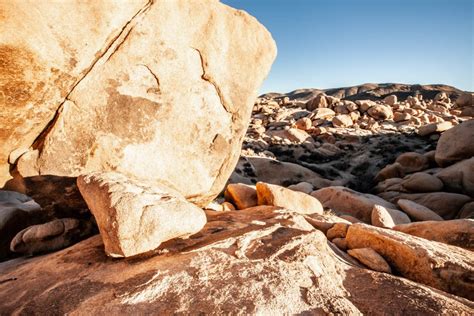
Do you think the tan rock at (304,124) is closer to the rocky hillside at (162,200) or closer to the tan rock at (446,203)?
the tan rock at (446,203)

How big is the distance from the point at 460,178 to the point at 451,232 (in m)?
7.92

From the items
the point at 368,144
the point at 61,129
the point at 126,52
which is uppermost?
the point at 126,52

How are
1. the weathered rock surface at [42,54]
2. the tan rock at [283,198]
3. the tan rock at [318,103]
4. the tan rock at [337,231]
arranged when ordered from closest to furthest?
1. the weathered rock surface at [42,54]
2. the tan rock at [337,231]
3. the tan rock at [283,198]
4. the tan rock at [318,103]

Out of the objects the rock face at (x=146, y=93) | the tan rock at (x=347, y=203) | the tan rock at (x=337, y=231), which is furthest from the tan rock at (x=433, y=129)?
the tan rock at (x=337, y=231)

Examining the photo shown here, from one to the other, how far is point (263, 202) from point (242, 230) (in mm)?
1933

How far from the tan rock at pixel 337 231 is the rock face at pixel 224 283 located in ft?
2.50

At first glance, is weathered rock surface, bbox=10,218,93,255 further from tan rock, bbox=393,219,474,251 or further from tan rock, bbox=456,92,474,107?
tan rock, bbox=456,92,474,107

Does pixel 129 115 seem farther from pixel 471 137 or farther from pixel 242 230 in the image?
pixel 471 137

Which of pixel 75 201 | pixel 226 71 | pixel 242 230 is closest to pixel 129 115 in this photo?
pixel 75 201

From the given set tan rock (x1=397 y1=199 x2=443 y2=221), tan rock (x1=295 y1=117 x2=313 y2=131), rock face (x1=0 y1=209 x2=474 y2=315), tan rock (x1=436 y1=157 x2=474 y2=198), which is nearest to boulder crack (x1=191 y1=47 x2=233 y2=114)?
rock face (x1=0 y1=209 x2=474 y2=315)

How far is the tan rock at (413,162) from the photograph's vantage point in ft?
39.2

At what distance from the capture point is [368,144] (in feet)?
59.3

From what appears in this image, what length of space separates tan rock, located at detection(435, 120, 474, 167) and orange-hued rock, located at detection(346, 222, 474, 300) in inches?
417

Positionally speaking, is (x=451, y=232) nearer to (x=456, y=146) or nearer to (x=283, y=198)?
(x=283, y=198)
